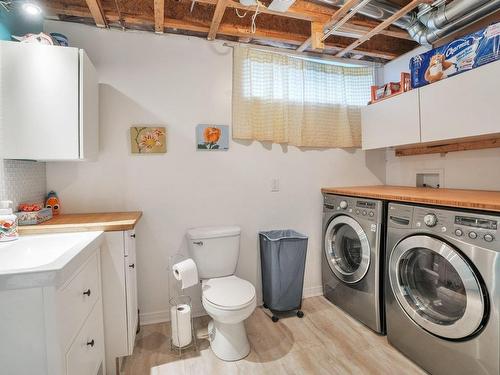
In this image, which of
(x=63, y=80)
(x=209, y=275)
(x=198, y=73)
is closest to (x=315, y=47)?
(x=198, y=73)

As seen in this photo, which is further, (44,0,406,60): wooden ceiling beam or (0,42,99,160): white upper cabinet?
(44,0,406,60): wooden ceiling beam

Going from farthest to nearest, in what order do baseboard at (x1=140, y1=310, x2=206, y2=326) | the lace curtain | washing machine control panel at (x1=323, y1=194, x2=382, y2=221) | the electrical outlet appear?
the electrical outlet → the lace curtain → baseboard at (x1=140, y1=310, x2=206, y2=326) → washing machine control panel at (x1=323, y1=194, x2=382, y2=221)

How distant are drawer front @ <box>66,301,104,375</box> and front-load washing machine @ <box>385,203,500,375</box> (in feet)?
6.06

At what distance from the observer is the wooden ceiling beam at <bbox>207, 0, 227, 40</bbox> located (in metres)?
1.81

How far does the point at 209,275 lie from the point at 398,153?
2.26 meters

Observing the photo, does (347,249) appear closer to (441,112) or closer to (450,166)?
(450,166)

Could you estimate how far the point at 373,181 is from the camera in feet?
9.50

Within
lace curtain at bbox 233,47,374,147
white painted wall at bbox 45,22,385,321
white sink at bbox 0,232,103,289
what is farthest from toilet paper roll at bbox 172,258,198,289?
lace curtain at bbox 233,47,374,147

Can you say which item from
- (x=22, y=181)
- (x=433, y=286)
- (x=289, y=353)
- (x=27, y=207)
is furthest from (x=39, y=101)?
(x=433, y=286)

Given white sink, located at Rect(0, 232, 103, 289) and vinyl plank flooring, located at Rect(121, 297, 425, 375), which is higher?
white sink, located at Rect(0, 232, 103, 289)

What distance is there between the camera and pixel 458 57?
183cm

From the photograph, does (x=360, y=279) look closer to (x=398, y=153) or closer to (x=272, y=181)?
(x=272, y=181)

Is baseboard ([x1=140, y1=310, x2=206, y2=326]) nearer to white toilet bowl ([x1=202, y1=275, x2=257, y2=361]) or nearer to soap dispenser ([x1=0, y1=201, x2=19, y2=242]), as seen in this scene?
white toilet bowl ([x1=202, y1=275, x2=257, y2=361])

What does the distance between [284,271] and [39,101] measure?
2.07 metres
